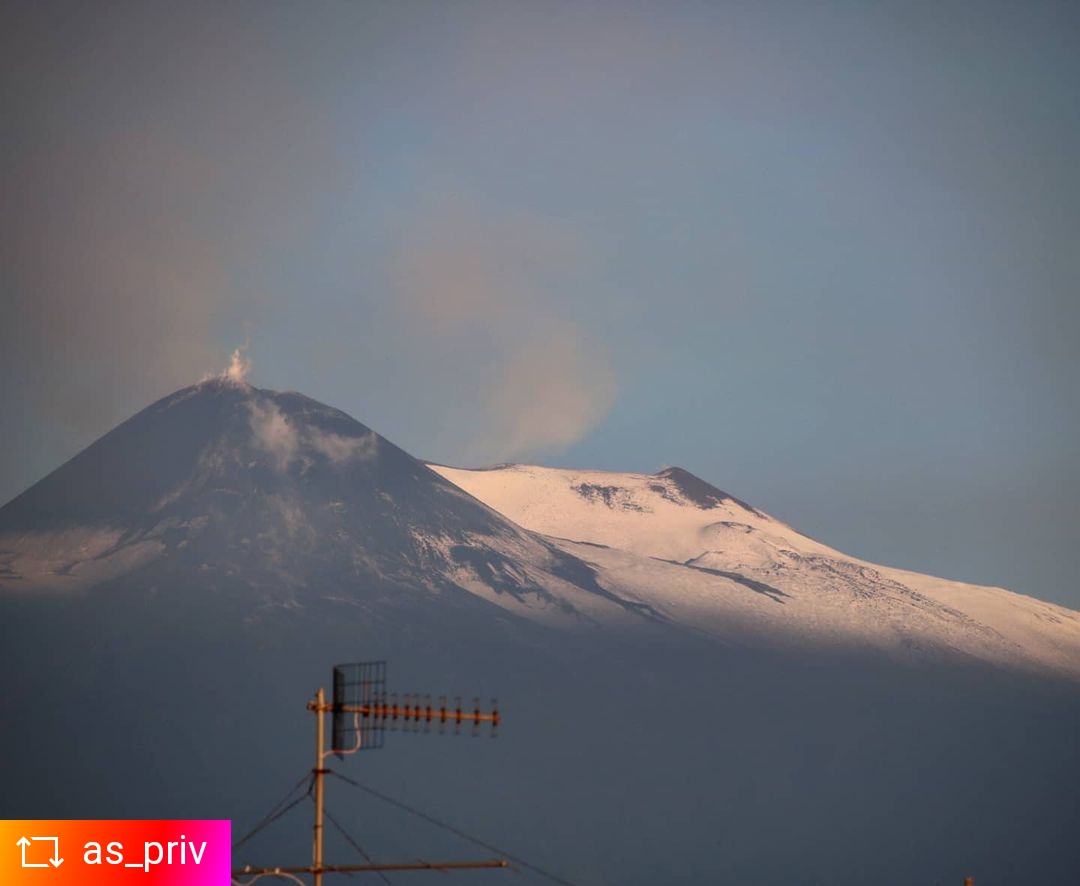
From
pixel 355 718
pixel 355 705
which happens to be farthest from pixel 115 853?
pixel 355 718

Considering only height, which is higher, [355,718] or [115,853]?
[355,718]

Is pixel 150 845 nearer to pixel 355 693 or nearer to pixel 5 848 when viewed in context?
pixel 5 848

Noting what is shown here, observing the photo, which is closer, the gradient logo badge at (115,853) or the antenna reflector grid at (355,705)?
the gradient logo badge at (115,853)

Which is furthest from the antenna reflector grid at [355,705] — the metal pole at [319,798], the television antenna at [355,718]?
the metal pole at [319,798]

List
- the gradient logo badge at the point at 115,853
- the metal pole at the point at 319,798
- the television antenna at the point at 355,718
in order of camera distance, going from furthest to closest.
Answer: the television antenna at the point at 355,718 < the metal pole at the point at 319,798 < the gradient logo badge at the point at 115,853

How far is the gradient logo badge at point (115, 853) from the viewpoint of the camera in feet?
140

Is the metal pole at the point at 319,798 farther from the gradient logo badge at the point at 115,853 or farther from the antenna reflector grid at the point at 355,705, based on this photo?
the gradient logo badge at the point at 115,853

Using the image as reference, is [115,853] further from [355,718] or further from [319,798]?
[355,718]

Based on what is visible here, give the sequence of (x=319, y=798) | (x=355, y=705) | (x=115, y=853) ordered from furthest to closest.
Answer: (x=355, y=705)
(x=319, y=798)
(x=115, y=853)

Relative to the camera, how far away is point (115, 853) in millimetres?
42625

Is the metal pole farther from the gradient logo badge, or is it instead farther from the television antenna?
the gradient logo badge

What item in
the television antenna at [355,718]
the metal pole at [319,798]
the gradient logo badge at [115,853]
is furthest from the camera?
the television antenna at [355,718]

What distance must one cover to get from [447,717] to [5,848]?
37.9 ft

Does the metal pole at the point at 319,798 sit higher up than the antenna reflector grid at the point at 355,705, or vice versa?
the antenna reflector grid at the point at 355,705
